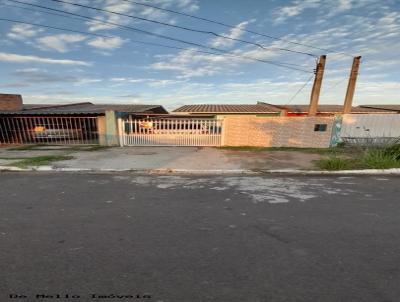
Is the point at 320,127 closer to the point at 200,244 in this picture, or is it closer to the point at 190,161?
the point at 190,161

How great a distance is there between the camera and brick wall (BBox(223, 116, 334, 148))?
42.5 feet

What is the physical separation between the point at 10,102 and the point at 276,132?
2165cm

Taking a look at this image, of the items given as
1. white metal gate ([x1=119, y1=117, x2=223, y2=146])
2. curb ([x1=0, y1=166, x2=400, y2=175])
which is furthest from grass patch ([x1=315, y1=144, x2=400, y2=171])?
white metal gate ([x1=119, y1=117, x2=223, y2=146])

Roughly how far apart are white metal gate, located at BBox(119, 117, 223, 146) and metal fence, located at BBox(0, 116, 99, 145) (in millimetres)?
2579

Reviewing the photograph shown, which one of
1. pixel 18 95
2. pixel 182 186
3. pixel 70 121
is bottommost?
pixel 182 186

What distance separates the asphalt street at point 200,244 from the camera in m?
2.33

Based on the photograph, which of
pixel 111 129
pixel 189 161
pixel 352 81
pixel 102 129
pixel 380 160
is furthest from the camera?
pixel 352 81

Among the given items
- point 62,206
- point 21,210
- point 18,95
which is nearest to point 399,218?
point 62,206

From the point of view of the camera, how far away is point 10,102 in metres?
20.5

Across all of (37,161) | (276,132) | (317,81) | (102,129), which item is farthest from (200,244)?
(317,81)

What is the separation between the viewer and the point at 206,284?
2.39 metres

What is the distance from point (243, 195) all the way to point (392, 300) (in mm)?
3214

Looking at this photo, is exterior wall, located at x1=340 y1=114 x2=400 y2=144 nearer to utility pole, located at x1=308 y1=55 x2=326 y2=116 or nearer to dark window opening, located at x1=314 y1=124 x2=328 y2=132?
dark window opening, located at x1=314 y1=124 x2=328 y2=132

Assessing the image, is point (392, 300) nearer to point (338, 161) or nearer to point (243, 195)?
point (243, 195)
